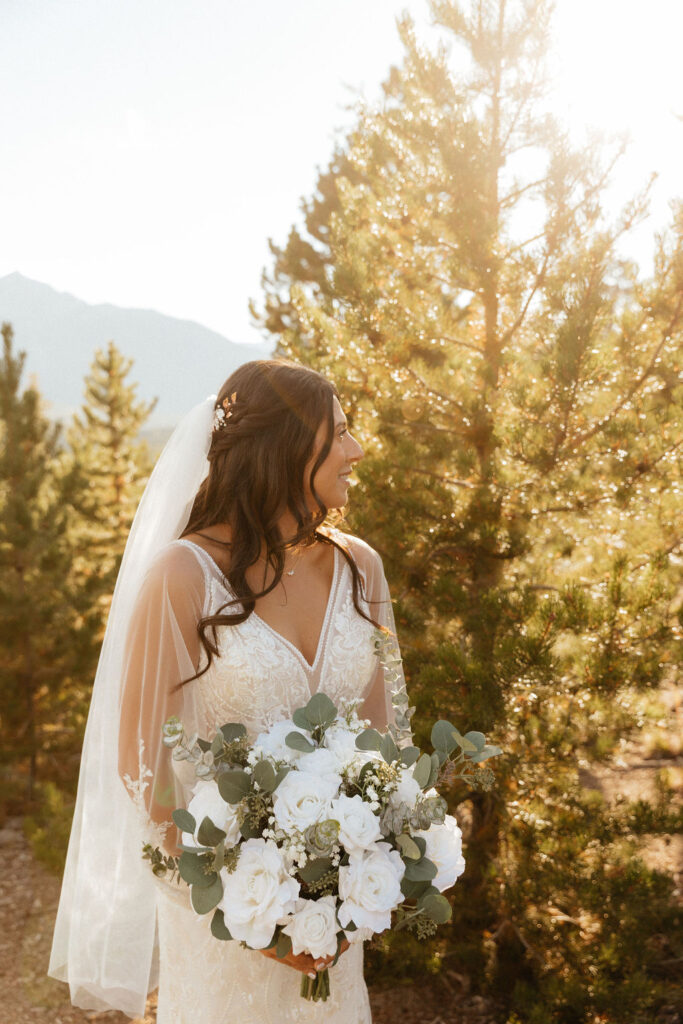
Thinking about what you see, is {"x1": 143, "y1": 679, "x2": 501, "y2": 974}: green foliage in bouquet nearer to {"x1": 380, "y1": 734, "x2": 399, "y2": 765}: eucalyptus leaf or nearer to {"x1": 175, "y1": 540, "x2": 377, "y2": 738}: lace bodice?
{"x1": 380, "y1": 734, "x2": 399, "y2": 765}: eucalyptus leaf

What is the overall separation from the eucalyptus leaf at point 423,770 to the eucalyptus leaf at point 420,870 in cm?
16

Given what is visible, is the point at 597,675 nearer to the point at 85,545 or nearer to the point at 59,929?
the point at 59,929

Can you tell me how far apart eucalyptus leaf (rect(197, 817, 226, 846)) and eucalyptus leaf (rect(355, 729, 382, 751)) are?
35 cm

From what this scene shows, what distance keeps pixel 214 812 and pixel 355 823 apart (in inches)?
12.3

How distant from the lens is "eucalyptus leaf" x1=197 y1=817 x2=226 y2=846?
5.30 ft

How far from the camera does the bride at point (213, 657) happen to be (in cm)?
204

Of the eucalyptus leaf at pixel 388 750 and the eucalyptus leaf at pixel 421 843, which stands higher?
the eucalyptus leaf at pixel 388 750

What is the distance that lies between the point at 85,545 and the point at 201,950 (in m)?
7.68

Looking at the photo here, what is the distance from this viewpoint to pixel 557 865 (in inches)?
133

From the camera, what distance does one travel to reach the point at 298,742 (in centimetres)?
173

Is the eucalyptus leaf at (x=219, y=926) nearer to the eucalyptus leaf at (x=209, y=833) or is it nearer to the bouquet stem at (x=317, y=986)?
the eucalyptus leaf at (x=209, y=833)

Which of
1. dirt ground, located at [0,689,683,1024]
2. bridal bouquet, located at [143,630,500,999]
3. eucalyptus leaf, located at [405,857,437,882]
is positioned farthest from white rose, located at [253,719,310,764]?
dirt ground, located at [0,689,683,1024]

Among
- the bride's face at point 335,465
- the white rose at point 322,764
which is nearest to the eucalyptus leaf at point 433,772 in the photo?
the white rose at point 322,764

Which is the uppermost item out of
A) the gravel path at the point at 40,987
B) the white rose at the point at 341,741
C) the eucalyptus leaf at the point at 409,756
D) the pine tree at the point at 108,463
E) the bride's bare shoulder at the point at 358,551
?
the bride's bare shoulder at the point at 358,551
